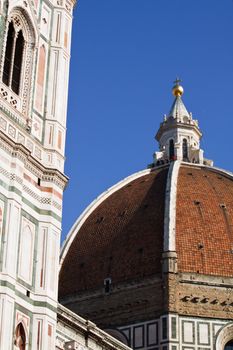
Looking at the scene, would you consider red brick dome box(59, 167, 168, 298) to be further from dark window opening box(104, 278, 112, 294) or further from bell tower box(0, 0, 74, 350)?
bell tower box(0, 0, 74, 350)

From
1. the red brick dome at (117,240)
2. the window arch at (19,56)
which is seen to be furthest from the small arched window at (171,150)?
the window arch at (19,56)

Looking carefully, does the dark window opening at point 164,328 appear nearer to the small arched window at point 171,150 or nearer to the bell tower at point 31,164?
the small arched window at point 171,150

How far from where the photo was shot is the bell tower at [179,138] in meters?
55.4

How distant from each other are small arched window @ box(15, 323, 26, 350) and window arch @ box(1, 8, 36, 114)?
384 cm

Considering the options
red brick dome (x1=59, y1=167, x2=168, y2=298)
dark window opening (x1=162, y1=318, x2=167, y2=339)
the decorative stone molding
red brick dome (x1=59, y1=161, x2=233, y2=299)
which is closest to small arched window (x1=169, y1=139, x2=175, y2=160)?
red brick dome (x1=59, y1=161, x2=233, y2=299)

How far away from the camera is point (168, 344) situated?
39156 mm

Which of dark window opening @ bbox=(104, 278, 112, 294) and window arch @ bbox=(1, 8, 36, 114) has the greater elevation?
dark window opening @ bbox=(104, 278, 112, 294)

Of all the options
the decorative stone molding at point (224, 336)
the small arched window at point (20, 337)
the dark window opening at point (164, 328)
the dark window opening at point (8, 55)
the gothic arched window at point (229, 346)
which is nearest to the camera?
the small arched window at point (20, 337)

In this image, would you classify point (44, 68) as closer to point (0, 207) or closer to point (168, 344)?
point (0, 207)

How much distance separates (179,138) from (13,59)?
4040 centimetres

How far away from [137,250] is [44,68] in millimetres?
27356

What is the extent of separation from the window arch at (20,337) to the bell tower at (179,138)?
4035 centimetres

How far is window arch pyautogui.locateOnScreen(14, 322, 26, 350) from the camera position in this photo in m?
14.6

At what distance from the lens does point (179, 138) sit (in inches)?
2229
